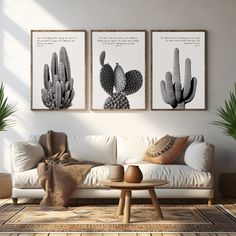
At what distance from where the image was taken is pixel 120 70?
21.7 ft

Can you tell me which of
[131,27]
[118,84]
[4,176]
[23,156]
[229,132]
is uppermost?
[131,27]

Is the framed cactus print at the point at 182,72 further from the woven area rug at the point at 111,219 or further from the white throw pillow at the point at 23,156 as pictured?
the white throw pillow at the point at 23,156

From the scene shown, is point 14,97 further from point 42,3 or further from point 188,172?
point 188,172

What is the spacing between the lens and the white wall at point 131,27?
6.66 meters

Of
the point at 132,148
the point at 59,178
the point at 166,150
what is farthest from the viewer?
the point at 132,148

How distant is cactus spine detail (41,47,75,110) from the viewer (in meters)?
6.63

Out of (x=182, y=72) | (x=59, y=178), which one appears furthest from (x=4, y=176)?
(x=182, y=72)

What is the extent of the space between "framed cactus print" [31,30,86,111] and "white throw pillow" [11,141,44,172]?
93 centimetres

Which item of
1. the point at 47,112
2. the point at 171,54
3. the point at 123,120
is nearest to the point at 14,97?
the point at 47,112

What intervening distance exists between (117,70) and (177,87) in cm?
76

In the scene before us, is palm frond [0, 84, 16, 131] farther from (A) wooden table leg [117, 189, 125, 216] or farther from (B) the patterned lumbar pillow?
(A) wooden table leg [117, 189, 125, 216]

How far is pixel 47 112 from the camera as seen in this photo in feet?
21.9

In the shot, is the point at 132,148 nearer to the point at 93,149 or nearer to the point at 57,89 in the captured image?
the point at 93,149

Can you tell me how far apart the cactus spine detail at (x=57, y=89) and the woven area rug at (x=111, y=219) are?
1487 millimetres
